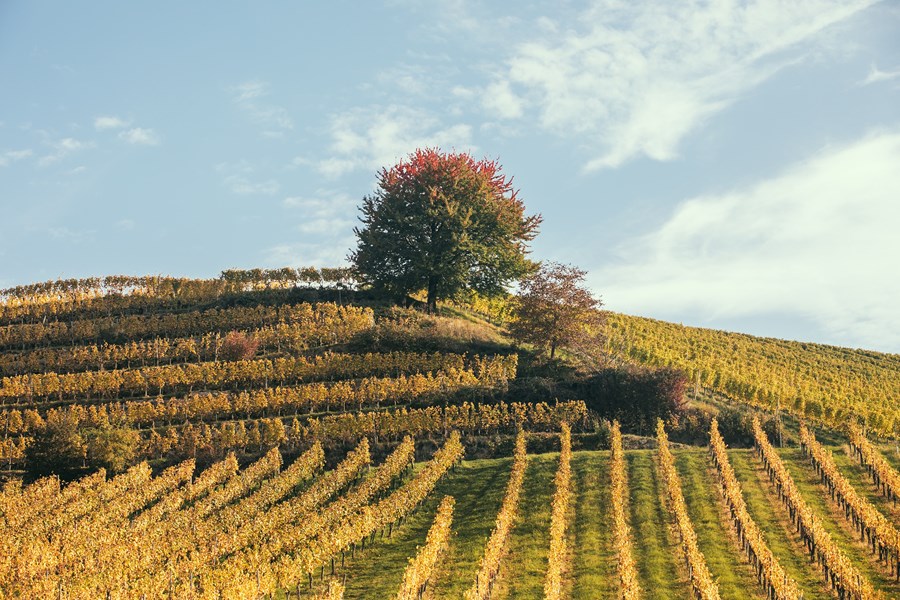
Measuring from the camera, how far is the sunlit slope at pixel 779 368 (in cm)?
4916

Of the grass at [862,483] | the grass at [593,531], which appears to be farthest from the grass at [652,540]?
the grass at [862,483]

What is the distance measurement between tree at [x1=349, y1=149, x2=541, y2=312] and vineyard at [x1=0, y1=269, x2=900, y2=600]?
4455 millimetres

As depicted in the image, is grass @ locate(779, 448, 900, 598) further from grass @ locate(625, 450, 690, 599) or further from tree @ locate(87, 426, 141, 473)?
tree @ locate(87, 426, 141, 473)

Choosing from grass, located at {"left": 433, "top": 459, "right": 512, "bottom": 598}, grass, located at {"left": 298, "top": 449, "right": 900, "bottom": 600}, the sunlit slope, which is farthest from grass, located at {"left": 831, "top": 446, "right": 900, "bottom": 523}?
grass, located at {"left": 433, "top": 459, "right": 512, "bottom": 598}

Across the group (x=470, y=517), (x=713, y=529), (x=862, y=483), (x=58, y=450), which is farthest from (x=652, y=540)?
(x=58, y=450)

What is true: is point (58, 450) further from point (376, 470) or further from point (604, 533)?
point (604, 533)

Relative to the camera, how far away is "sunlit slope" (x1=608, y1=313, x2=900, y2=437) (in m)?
49.2

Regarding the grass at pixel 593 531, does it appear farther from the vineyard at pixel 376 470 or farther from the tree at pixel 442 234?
the tree at pixel 442 234

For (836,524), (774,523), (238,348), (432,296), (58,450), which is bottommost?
(58,450)

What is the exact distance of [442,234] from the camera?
6128 centimetres

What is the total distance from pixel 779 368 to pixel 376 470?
Result: 38.3 meters

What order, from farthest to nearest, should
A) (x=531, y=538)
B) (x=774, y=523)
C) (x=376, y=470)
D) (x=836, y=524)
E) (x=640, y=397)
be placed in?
1. (x=640, y=397)
2. (x=376, y=470)
3. (x=774, y=523)
4. (x=836, y=524)
5. (x=531, y=538)

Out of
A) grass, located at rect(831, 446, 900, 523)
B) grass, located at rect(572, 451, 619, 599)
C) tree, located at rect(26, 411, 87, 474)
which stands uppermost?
grass, located at rect(831, 446, 900, 523)

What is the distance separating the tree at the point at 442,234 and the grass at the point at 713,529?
25381mm
